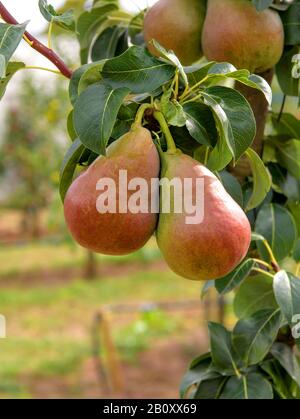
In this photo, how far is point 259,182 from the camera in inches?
28.5

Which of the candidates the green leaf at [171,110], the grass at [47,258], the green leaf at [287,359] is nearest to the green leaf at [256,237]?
the green leaf at [287,359]

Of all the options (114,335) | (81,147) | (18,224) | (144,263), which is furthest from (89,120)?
(18,224)

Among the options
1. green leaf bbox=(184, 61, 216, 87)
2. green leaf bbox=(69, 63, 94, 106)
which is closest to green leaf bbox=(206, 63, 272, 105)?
green leaf bbox=(184, 61, 216, 87)

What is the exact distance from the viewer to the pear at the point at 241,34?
78cm

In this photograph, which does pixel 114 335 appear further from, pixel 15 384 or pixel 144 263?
pixel 144 263

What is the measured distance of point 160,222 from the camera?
590 mm

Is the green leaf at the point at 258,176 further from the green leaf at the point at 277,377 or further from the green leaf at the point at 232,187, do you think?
the green leaf at the point at 277,377

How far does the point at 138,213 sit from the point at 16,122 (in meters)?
7.26

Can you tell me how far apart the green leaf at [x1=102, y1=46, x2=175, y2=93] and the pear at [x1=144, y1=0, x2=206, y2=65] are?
208mm

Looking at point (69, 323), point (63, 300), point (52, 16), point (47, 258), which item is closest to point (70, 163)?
point (52, 16)

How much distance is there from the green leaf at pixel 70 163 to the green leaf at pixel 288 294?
0.28 metres

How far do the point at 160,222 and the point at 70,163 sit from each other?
0.39 ft

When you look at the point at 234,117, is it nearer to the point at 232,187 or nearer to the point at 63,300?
the point at 232,187

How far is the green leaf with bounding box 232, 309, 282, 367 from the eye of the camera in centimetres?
84
